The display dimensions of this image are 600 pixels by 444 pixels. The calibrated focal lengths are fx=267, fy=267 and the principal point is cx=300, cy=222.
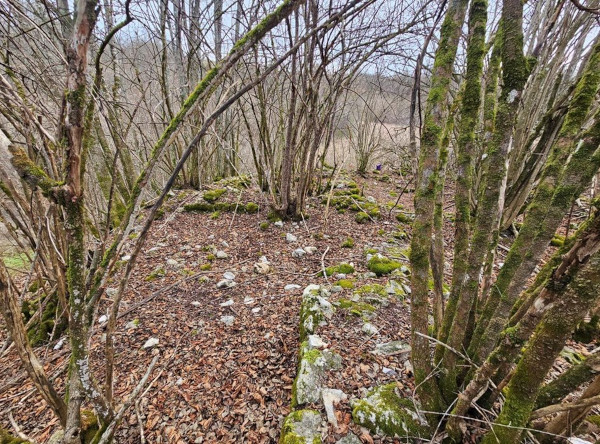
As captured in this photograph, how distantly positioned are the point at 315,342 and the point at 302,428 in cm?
53

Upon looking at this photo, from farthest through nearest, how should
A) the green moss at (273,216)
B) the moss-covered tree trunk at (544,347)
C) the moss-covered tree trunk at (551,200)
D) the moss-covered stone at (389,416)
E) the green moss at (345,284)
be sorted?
1. the green moss at (273,216)
2. the green moss at (345,284)
3. the moss-covered stone at (389,416)
4. the moss-covered tree trunk at (551,200)
5. the moss-covered tree trunk at (544,347)

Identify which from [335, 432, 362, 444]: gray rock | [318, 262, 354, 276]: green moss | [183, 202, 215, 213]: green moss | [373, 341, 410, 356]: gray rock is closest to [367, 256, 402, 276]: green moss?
[318, 262, 354, 276]: green moss

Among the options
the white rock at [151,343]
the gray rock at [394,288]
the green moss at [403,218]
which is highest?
the green moss at [403,218]

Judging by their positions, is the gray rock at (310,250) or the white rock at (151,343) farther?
the gray rock at (310,250)

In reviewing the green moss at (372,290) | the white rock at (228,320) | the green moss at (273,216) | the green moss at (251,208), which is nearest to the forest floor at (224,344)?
the white rock at (228,320)

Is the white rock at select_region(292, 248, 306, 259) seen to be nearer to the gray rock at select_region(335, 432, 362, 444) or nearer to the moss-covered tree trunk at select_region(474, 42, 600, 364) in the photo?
the gray rock at select_region(335, 432, 362, 444)

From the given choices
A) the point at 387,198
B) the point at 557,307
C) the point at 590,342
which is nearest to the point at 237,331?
the point at 557,307

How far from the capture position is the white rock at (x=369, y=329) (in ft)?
6.29

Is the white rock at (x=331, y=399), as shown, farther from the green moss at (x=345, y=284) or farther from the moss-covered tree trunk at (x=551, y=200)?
the green moss at (x=345, y=284)

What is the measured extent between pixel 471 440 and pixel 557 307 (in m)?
0.78

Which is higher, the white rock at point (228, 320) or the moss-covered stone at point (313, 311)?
the moss-covered stone at point (313, 311)

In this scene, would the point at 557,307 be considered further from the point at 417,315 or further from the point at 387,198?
the point at 387,198

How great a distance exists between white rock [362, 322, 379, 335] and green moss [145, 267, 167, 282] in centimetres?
219

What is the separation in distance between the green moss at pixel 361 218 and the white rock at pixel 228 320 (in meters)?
2.56
